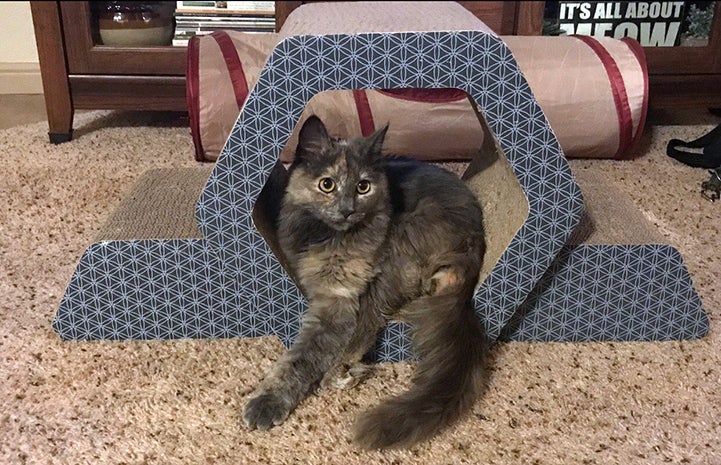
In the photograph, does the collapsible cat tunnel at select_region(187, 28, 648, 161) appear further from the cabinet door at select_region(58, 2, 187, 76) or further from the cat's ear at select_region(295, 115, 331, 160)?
the cat's ear at select_region(295, 115, 331, 160)

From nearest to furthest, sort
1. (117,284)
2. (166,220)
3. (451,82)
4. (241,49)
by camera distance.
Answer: (451,82), (117,284), (166,220), (241,49)

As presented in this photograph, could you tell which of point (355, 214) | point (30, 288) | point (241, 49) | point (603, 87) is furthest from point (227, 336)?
point (603, 87)

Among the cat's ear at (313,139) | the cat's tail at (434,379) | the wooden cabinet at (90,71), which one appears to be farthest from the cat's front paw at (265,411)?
the wooden cabinet at (90,71)

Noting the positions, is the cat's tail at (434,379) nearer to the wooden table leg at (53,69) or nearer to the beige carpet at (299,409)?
the beige carpet at (299,409)

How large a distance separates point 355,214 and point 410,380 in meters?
0.27

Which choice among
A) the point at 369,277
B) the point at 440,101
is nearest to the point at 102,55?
the point at 440,101

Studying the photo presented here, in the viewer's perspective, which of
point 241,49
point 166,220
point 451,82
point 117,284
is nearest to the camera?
point 451,82

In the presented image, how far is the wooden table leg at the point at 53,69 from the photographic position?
81.0 inches

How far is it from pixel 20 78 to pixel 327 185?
2129mm

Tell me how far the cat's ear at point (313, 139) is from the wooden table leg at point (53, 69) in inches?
51.4

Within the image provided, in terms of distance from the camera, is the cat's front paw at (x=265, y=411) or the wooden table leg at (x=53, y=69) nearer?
the cat's front paw at (x=265, y=411)

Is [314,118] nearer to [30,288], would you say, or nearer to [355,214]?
[355,214]

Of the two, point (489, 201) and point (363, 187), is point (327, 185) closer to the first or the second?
point (363, 187)

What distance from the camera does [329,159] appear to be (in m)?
1.11
